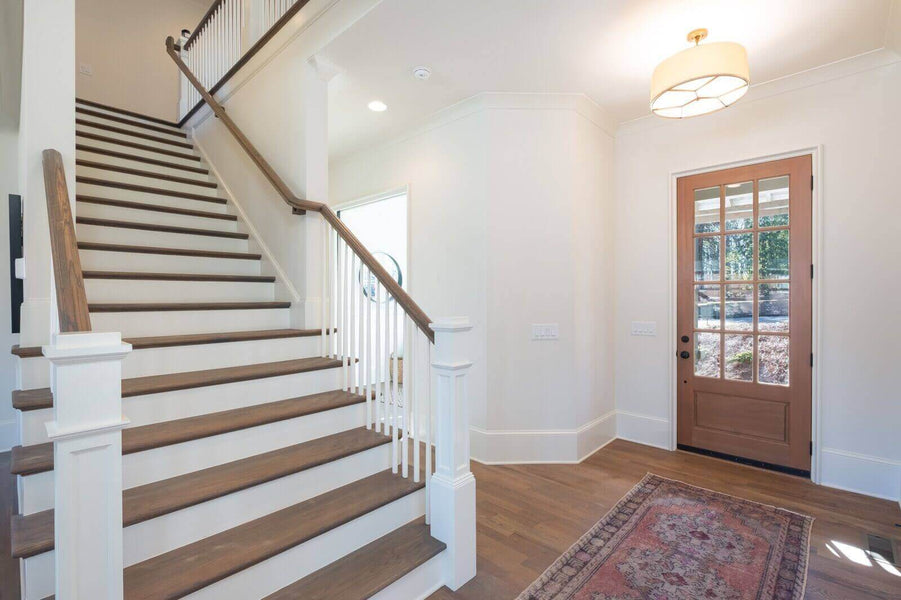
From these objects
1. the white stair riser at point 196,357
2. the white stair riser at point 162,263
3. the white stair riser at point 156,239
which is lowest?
the white stair riser at point 196,357

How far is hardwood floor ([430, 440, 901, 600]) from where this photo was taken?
195 cm

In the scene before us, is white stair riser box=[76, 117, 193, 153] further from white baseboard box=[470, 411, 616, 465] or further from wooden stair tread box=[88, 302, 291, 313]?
white baseboard box=[470, 411, 616, 465]

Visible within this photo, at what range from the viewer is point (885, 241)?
8.92 feet

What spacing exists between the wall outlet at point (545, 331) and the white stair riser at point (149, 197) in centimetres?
287

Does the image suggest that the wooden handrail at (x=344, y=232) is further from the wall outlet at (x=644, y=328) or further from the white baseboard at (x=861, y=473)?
the white baseboard at (x=861, y=473)

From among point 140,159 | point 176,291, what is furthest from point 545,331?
point 140,159

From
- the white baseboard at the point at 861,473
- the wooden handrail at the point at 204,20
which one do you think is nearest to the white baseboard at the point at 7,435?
the wooden handrail at the point at 204,20

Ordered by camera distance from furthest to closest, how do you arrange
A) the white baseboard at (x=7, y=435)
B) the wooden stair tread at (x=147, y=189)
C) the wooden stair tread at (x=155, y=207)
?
the white baseboard at (x=7, y=435) < the wooden stair tread at (x=147, y=189) < the wooden stair tread at (x=155, y=207)

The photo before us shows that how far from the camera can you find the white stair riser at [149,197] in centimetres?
308

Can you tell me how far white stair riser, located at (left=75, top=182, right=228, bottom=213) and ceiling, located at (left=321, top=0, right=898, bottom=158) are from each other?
1458 millimetres

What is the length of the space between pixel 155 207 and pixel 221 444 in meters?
2.20

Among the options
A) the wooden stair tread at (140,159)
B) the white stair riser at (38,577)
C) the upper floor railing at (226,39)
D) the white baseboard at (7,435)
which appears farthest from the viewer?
the white baseboard at (7,435)

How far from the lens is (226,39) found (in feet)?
12.9

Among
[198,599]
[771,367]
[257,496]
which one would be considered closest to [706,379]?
[771,367]
